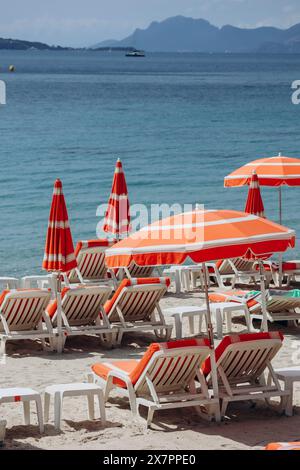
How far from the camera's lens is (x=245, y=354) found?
864 centimetres

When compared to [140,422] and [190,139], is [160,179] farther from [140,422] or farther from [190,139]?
[140,422]

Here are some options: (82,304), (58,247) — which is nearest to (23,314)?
(82,304)

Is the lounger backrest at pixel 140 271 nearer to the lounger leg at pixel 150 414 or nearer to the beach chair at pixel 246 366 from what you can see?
the beach chair at pixel 246 366

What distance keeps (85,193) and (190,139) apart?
22734 mm

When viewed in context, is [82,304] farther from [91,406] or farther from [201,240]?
[201,240]

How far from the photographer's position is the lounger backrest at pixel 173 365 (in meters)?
8.21

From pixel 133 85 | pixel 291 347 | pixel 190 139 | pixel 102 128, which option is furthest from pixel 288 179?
pixel 133 85

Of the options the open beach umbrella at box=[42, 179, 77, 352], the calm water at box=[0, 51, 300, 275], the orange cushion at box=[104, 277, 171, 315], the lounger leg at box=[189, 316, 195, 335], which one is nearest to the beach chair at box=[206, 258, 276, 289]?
the lounger leg at box=[189, 316, 195, 335]

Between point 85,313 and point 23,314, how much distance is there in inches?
30.2

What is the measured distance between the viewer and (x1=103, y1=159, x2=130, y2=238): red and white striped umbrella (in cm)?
1439

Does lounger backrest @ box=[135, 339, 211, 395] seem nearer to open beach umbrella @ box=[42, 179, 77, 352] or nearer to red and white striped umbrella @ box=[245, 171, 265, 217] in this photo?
open beach umbrella @ box=[42, 179, 77, 352]

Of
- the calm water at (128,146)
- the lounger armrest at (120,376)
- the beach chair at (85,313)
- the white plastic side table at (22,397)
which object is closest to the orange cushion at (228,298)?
the beach chair at (85,313)

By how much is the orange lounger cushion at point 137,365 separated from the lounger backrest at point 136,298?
247 centimetres

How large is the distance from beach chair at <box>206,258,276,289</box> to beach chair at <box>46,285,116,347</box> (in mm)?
3633
